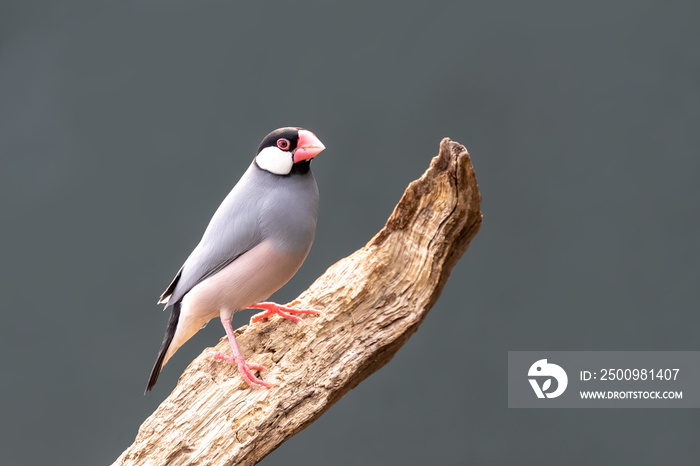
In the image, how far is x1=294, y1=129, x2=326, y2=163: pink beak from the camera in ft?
13.0

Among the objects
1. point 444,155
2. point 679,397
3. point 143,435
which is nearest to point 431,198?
point 444,155

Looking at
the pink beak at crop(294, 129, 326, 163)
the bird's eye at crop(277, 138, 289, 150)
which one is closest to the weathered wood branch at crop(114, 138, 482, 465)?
the pink beak at crop(294, 129, 326, 163)

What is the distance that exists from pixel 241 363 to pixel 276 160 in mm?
1080

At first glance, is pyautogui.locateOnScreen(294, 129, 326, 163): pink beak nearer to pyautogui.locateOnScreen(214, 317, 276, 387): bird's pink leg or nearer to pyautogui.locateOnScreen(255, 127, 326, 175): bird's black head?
pyautogui.locateOnScreen(255, 127, 326, 175): bird's black head

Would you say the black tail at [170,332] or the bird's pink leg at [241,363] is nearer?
the bird's pink leg at [241,363]

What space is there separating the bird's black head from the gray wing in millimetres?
195

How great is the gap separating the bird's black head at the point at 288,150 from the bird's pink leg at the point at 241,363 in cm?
86

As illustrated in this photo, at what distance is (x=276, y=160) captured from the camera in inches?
158

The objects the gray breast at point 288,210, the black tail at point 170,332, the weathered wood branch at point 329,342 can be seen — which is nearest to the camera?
the weathered wood branch at point 329,342

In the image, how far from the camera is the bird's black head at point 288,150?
13.0 ft

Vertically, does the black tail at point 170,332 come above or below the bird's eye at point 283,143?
below

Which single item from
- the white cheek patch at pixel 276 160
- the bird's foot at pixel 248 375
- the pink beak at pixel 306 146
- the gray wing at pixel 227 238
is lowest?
the bird's foot at pixel 248 375

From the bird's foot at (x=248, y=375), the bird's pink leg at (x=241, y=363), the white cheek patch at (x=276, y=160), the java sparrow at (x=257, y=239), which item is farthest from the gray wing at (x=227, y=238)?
the bird's foot at (x=248, y=375)

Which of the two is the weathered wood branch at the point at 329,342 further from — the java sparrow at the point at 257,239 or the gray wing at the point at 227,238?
the gray wing at the point at 227,238
